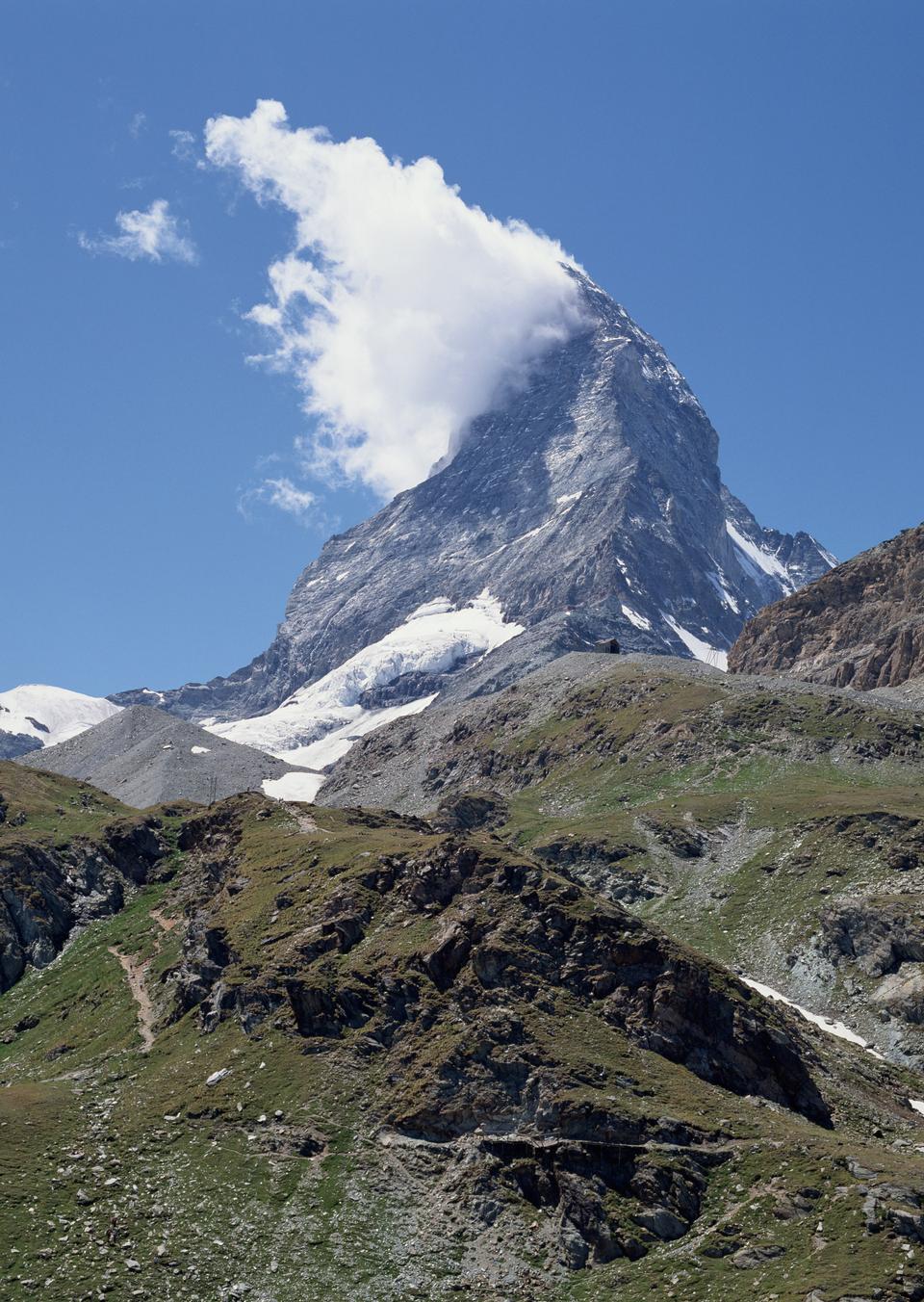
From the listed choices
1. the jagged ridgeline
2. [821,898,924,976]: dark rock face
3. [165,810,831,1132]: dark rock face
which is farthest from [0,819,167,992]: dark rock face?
[821,898,924,976]: dark rock face

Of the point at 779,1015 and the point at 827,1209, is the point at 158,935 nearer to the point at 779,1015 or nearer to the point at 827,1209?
the point at 779,1015

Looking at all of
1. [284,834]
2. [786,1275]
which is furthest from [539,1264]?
[284,834]

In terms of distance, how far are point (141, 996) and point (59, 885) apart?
36.4m

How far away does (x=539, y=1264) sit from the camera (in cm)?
8912

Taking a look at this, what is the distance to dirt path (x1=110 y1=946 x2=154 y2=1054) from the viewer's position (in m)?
123

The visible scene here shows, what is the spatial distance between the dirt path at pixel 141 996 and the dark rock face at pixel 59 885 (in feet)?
33.1

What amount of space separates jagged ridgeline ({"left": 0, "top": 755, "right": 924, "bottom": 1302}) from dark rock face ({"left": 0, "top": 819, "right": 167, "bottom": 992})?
1339 cm

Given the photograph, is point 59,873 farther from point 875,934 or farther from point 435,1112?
point 875,934

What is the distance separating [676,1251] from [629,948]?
98.1 feet

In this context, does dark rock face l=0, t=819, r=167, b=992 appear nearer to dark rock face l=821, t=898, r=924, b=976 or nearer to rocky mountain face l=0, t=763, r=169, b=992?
rocky mountain face l=0, t=763, r=169, b=992

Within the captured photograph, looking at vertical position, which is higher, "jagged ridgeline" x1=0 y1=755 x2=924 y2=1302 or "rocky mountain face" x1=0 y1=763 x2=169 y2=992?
"rocky mountain face" x1=0 y1=763 x2=169 y2=992

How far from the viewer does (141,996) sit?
135 metres

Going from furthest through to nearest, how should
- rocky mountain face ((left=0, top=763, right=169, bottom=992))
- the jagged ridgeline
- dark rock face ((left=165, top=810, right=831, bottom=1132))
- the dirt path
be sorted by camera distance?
rocky mountain face ((left=0, top=763, right=169, bottom=992)) → the dirt path → dark rock face ((left=165, top=810, right=831, bottom=1132)) → the jagged ridgeline

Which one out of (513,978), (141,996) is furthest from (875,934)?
(141,996)
